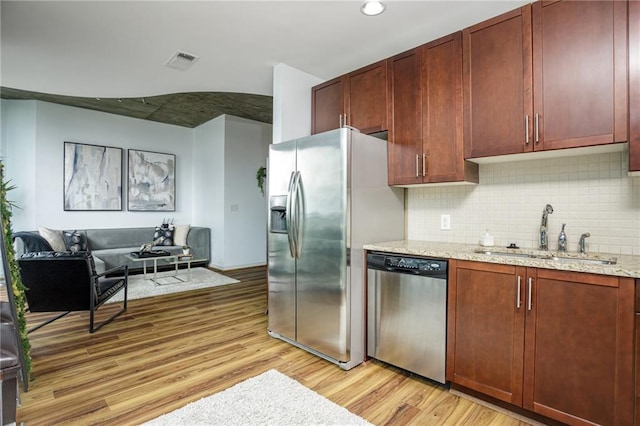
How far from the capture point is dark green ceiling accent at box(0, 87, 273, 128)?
16.3 ft

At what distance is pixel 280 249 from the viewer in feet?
9.39

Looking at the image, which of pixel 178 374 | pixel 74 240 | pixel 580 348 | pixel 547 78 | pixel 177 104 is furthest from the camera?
pixel 177 104

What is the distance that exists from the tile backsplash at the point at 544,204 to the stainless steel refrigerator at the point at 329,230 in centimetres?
45

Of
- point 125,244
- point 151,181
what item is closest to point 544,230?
point 125,244

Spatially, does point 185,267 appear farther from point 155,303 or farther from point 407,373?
point 407,373

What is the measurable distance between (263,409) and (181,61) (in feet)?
9.85

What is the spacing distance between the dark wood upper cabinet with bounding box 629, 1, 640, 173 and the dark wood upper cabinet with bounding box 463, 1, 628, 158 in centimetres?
3

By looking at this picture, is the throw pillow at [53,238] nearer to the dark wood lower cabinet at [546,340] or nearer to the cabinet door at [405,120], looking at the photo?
the cabinet door at [405,120]

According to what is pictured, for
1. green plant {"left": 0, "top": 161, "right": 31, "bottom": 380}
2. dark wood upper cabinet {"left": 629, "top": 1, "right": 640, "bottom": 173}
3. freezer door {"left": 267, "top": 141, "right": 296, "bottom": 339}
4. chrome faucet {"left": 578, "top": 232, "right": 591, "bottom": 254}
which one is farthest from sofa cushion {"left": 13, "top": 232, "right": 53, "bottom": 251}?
dark wood upper cabinet {"left": 629, "top": 1, "right": 640, "bottom": 173}

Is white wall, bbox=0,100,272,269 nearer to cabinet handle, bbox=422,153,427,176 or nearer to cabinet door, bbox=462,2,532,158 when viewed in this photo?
cabinet handle, bbox=422,153,427,176

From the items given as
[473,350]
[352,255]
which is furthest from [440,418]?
[352,255]

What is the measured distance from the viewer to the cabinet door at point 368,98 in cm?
266

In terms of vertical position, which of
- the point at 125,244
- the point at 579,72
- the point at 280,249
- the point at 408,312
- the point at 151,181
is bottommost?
the point at 408,312

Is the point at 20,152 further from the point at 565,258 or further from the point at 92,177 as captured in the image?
the point at 565,258
